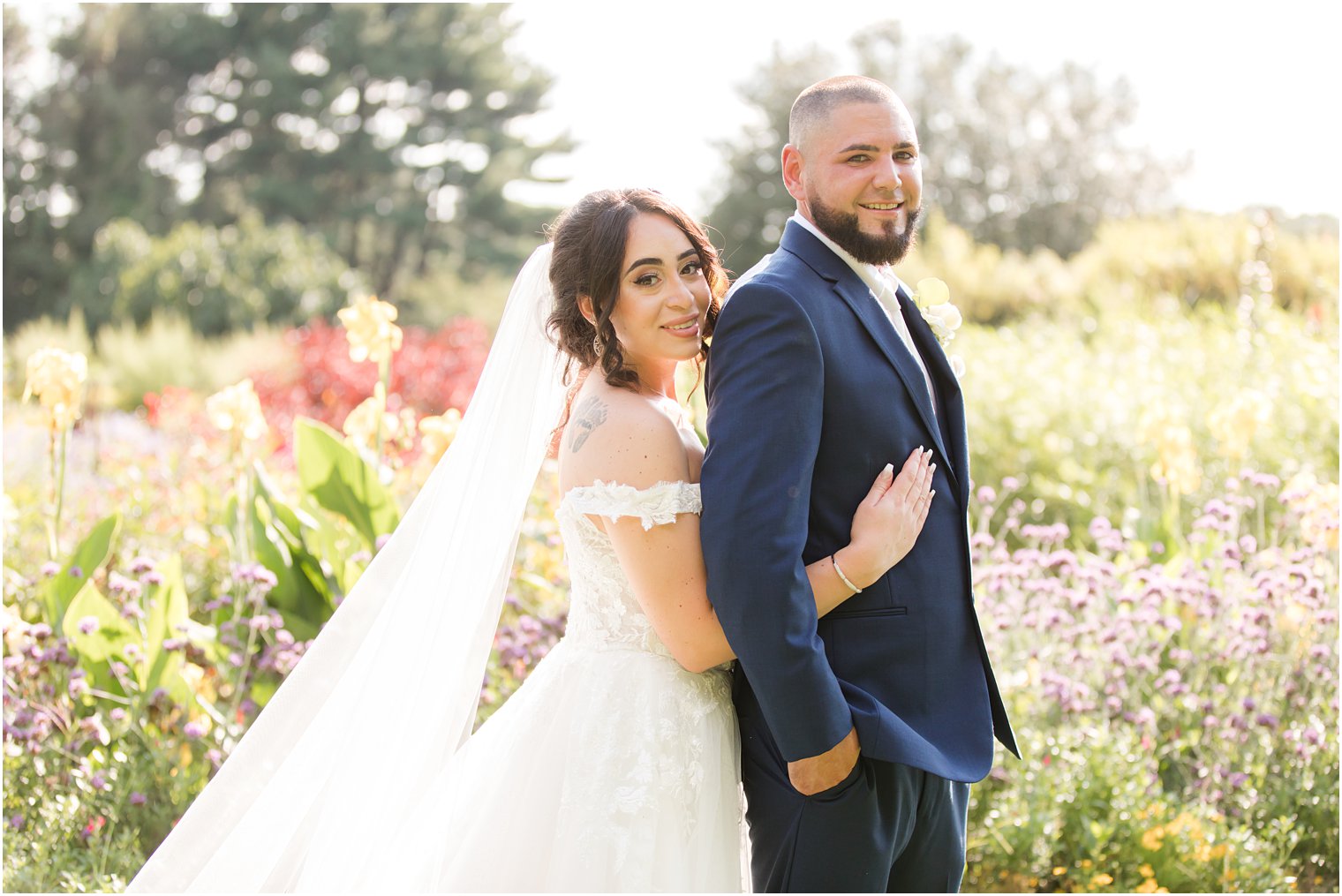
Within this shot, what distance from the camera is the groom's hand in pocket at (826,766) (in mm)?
2035

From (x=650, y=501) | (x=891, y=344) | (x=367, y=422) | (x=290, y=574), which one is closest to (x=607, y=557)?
(x=650, y=501)

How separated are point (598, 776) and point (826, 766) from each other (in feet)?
1.60

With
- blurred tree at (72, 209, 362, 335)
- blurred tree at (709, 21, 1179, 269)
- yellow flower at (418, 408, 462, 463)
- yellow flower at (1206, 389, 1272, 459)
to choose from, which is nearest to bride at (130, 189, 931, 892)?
yellow flower at (418, 408, 462, 463)

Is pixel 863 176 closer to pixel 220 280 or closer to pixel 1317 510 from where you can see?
pixel 1317 510

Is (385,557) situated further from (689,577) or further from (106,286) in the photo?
(106,286)

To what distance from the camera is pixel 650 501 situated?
7.03 feet

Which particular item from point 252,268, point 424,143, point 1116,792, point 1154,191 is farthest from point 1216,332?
point 424,143

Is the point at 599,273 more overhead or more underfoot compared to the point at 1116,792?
more overhead

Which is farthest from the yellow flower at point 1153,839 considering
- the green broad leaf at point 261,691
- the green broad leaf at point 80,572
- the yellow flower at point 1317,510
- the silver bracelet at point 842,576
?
the green broad leaf at point 80,572

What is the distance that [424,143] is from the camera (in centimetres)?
2648

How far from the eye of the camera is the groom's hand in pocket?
2.04 metres

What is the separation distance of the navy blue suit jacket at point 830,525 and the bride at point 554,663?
93mm

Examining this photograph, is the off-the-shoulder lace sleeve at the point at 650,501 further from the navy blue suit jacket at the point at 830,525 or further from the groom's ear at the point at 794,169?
the groom's ear at the point at 794,169

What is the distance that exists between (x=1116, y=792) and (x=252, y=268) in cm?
1585
